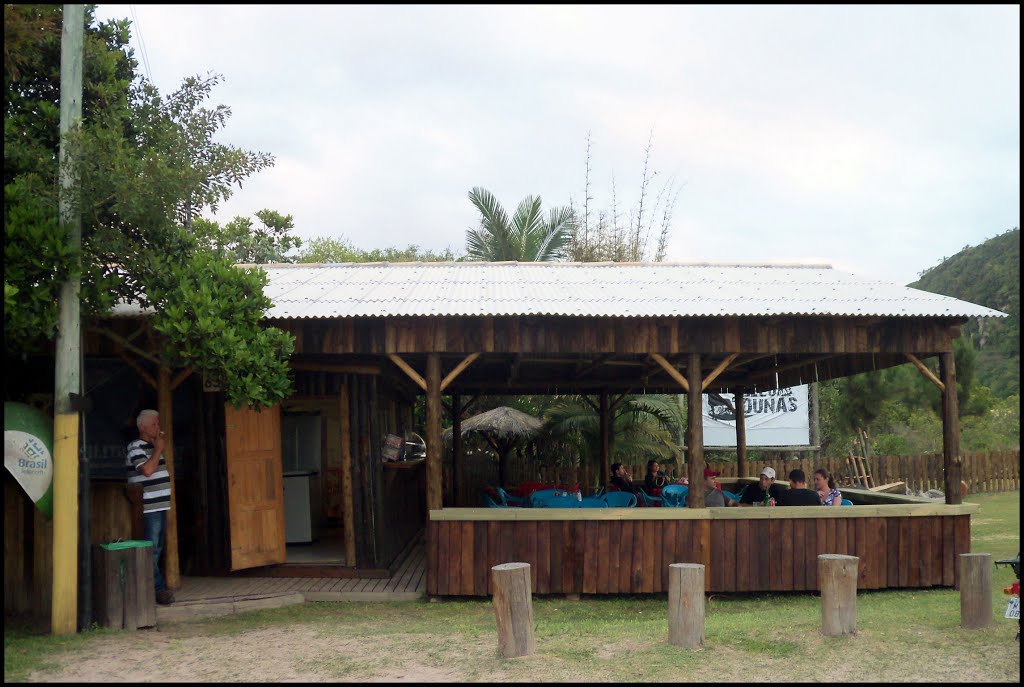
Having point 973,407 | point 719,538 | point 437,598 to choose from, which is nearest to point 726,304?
point 719,538

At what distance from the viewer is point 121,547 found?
24.7 ft

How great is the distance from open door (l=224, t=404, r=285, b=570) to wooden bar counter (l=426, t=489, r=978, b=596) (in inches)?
77.0

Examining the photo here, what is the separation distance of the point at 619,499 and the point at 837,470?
42.8 ft

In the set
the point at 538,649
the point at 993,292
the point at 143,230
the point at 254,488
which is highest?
the point at 993,292

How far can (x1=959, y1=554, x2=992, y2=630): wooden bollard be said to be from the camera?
22.3ft

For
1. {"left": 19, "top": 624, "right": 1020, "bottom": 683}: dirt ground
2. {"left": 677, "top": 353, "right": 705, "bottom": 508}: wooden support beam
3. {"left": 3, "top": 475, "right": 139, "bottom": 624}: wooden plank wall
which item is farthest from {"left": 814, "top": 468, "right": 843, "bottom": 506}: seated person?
{"left": 3, "top": 475, "right": 139, "bottom": 624}: wooden plank wall

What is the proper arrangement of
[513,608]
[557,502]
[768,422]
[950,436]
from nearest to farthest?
[513,608] → [950,436] → [557,502] → [768,422]

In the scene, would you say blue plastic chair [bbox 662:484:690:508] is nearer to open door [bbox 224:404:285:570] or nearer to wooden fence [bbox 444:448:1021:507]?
open door [bbox 224:404:285:570]

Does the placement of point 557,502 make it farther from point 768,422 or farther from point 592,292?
point 768,422

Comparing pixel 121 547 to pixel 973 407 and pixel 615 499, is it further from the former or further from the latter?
pixel 973 407

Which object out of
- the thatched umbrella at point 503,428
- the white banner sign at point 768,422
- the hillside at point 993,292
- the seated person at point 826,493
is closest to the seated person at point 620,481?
the seated person at point 826,493

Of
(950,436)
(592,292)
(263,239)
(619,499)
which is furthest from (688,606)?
(263,239)

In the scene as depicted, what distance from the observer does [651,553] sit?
937 centimetres

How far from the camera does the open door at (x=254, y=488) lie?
9719 mm
